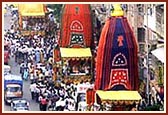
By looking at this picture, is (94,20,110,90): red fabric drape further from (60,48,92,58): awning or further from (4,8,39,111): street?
(4,8,39,111): street

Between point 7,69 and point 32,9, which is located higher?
point 32,9

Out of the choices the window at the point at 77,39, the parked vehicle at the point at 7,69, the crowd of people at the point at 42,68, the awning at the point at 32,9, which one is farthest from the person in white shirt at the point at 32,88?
the awning at the point at 32,9

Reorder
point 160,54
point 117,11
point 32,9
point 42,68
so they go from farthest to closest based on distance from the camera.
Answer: point 42,68 → point 32,9 → point 117,11 → point 160,54

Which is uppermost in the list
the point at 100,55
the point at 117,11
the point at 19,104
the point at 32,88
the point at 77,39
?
the point at 117,11

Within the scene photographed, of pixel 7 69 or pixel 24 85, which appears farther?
pixel 24 85

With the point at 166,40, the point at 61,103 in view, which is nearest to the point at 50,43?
the point at 61,103

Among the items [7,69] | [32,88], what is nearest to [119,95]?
[32,88]

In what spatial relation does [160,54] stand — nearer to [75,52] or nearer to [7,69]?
[75,52]

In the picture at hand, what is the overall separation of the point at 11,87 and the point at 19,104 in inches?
11.3

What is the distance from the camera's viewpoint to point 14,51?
8656mm

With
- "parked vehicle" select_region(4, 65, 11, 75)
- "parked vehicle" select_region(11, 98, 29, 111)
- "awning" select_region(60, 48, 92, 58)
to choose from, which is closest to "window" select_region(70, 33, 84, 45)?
"awning" select_region(60, 48, 92, 58)

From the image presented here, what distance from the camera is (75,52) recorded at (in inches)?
337

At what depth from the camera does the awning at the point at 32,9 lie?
8438 millimetres

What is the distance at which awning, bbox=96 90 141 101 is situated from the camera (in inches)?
324
